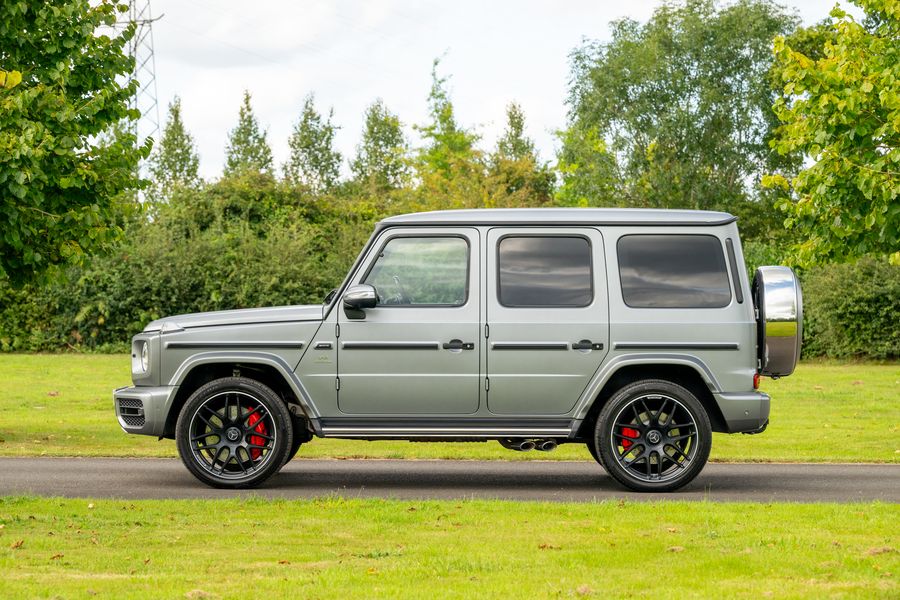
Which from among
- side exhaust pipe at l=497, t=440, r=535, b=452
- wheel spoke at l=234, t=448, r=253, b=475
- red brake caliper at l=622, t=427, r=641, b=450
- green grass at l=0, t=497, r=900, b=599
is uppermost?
red brake caliper at l=622, t=427, r=641, b=450

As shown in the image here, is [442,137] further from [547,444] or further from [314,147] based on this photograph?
[547,444]

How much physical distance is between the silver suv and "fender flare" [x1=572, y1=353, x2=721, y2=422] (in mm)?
13

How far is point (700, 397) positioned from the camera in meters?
10.5

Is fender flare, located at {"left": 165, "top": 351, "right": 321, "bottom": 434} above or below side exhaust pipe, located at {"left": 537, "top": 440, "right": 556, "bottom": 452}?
above

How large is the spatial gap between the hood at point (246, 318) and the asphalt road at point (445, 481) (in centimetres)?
136

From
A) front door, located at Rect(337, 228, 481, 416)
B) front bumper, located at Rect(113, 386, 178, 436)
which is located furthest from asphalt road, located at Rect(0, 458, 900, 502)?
front door, located at Rect(337, 228, 481, 416)

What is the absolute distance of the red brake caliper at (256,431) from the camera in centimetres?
1036

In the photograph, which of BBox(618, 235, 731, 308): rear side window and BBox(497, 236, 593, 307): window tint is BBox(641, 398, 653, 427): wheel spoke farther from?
BBox(497, 236, 593, 307): window tint

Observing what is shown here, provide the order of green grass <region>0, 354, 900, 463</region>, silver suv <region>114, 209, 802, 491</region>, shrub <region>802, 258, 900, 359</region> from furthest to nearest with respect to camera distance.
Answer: shrub <region>802, 258, 900, 359</region> → green grass <region>0, 354, 900, 463</region> → silver suv <region>114, 209, 802, 491</region>

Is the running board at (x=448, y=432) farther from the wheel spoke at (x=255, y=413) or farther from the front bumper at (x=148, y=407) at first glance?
the front bumper at (x=148, y=407)

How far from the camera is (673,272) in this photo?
10.4 m

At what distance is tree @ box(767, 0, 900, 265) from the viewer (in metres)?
14.8

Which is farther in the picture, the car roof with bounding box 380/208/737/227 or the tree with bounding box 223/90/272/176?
the tree with bounding box 223/90/272/176

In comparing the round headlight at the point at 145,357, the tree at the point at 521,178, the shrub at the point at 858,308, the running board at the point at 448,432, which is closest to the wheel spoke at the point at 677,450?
the running board at the point at 448,432
